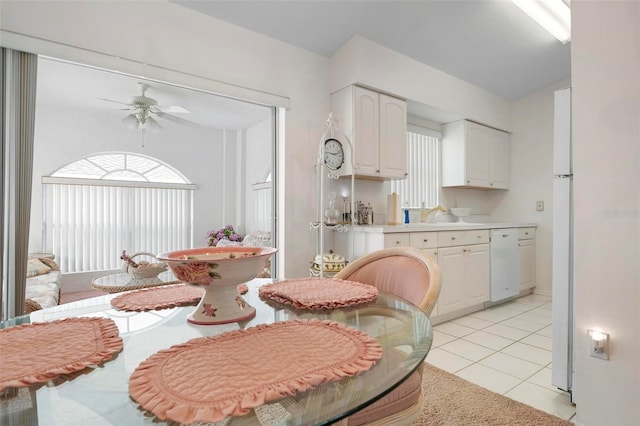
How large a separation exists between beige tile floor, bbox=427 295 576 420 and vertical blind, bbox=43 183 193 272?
14.0ft

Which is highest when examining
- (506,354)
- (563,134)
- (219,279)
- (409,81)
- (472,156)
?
(409,81)

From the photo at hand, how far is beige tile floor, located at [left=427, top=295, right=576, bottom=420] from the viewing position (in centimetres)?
193

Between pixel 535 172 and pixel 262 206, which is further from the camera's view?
pixel 262 206

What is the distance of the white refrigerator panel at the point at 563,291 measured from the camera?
6.17 ft

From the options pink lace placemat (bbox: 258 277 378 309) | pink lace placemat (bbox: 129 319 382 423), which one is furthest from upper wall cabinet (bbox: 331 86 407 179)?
pink lace placemat (bbox: 129 319 382 423)

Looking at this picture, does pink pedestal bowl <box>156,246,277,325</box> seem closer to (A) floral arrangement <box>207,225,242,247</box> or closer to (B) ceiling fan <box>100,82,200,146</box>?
(B) ceiling fan <box>100,82,200,146</box>

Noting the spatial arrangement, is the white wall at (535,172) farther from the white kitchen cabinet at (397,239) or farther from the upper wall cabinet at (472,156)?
the white kitchen cabinet at (397,239)

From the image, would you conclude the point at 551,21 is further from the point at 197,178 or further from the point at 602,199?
the point at 197,178

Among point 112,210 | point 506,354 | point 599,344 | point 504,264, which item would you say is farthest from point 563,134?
point 112,210

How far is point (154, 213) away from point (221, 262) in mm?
4988

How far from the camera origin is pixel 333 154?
304 cm

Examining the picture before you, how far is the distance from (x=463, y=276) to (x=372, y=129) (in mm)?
1732

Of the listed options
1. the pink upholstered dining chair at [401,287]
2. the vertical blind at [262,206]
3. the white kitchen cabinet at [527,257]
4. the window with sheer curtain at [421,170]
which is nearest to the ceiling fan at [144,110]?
the vertical blind at [262,206]

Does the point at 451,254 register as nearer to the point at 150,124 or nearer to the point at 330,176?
the point at 330,176
